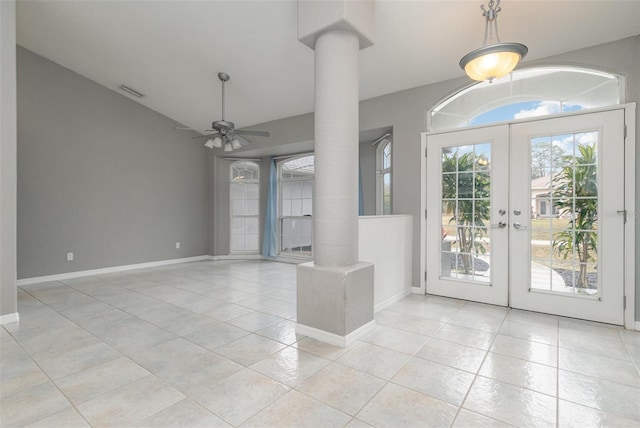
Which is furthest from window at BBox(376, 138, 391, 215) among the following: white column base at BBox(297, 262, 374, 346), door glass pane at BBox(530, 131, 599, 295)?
white column base at BBox(297, 262, 374, 346)

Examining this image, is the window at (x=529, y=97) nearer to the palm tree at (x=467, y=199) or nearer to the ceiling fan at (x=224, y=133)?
the palm tree at (x=467, y=199)

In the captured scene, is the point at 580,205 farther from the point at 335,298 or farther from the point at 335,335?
the point at 335,335

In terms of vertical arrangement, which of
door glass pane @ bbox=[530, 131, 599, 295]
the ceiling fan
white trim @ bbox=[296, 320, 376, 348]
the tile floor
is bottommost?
the tile floor

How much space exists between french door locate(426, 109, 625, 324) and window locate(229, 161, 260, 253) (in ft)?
14.6

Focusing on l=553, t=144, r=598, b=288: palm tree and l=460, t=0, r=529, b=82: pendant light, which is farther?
l=553, t=144, r=598, b=288: palm tree

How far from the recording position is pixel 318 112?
9.00ft

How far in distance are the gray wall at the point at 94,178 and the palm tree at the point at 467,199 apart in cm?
539

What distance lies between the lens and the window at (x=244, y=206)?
729 cm

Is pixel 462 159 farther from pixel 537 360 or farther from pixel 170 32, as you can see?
pixel 170 32

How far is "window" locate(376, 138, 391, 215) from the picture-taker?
5262 mm

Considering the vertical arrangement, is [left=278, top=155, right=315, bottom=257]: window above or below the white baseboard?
above

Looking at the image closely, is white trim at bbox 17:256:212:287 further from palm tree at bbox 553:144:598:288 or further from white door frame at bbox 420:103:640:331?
white door frame at bbox 420:103:640:331

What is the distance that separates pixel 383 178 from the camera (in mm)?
5430

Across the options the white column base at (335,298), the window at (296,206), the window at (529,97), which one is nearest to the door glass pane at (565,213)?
the window at (529,97)
